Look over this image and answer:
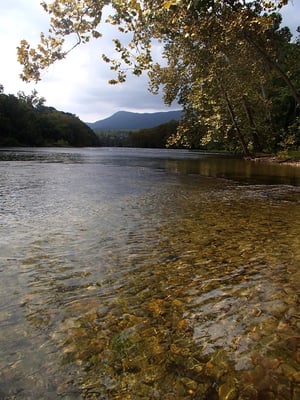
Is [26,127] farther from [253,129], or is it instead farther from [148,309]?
[148,309]

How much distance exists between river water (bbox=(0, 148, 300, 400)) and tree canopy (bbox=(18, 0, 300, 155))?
197 inches

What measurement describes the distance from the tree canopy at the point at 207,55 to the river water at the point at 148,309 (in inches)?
197

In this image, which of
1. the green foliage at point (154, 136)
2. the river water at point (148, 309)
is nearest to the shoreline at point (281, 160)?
the river water at point (148, 309)

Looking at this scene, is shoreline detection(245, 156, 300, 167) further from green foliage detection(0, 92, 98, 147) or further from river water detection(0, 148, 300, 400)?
green foliage detection(0, 92, 98, 147)

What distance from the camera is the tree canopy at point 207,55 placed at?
10.2 metres

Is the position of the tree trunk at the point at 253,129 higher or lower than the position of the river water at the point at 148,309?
higher

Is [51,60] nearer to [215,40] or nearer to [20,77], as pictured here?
[20,77]

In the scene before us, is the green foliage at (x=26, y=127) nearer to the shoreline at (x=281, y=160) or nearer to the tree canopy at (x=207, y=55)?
the tree canopy at (x=207, y=55)

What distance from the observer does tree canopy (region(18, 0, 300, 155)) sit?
10.2m

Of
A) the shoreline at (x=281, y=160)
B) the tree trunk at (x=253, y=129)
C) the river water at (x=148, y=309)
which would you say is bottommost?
the river water at (x=148, y=309)

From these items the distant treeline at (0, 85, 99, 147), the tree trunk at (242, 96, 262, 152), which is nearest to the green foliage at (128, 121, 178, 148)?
the distant treeline at (0, 85, 99, 147)

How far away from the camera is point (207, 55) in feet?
70.2

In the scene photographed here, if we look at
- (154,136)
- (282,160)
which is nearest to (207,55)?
(282,160)

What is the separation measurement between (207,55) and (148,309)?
825 inches
